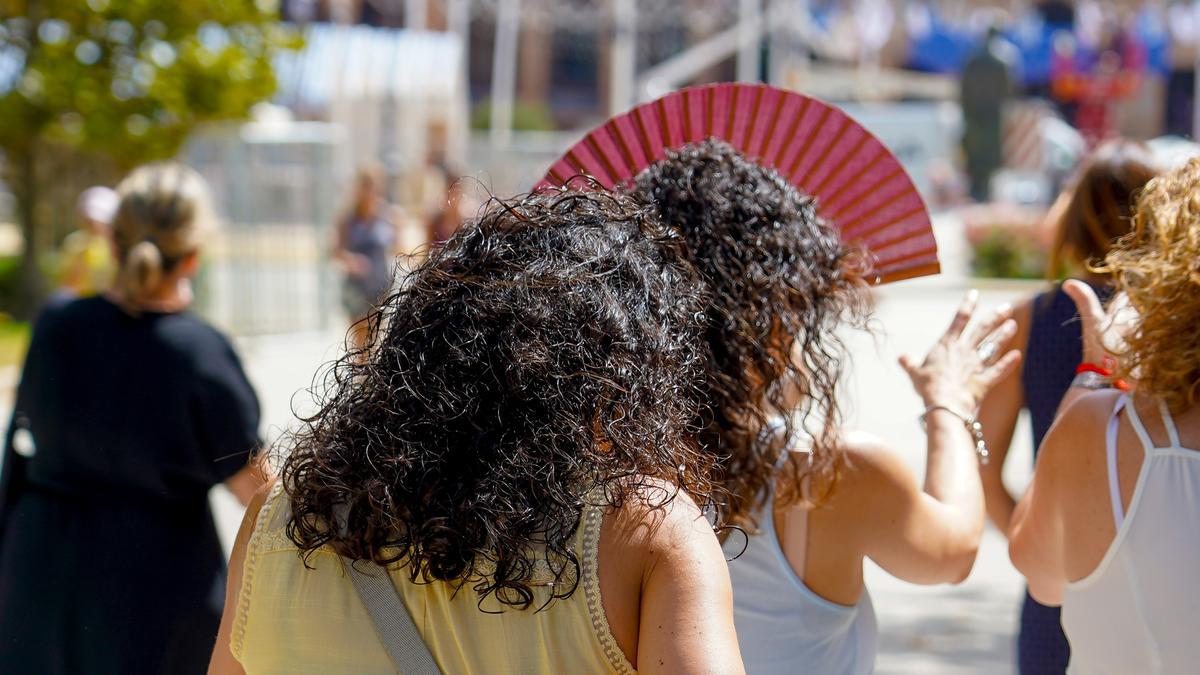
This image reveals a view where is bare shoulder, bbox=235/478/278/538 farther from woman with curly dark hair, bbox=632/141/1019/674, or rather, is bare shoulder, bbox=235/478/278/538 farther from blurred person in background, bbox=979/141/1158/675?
blurred person in background, bbox=979/141/1158/675

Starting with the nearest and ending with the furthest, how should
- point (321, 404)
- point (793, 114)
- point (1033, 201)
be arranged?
point (321, 404) < point (793, 114) < point (1033, 201)

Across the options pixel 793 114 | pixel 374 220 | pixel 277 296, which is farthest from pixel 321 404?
pixel 277 296

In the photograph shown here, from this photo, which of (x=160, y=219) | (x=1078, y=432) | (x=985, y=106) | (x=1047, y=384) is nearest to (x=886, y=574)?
(x=1047, y=384)

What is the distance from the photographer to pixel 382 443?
1485 millimetres

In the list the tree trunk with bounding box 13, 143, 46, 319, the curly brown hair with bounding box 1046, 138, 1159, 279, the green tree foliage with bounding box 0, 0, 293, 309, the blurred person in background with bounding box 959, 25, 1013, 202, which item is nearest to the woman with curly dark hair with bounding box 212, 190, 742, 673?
the curly brown hair with bounding box 1046, 138, 1159, 279

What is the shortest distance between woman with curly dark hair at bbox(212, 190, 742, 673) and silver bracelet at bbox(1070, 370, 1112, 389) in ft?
3.03

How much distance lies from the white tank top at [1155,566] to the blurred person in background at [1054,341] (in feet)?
2.95

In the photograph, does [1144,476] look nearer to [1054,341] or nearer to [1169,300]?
[1169,300]

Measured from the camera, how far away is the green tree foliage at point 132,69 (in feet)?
38.6

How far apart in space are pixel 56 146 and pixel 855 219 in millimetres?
13334

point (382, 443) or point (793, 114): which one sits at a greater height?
point (793, 114)

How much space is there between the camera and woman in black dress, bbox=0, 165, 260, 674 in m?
2.62

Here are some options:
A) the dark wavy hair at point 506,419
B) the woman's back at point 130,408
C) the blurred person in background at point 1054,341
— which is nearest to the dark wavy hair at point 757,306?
the dark wavy hair at point 506,419

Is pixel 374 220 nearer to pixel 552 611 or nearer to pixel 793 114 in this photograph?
pixel 793 114
